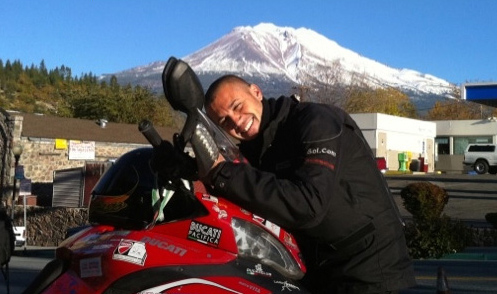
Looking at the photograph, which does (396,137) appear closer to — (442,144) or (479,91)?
(442,144)

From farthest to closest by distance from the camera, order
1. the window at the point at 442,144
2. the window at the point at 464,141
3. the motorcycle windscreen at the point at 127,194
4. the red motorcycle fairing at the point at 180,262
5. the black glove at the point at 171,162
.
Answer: the window at the point at 442,144 → the window at the point at 464,141 → the motorcycle windscreen at the point at 127,194 → the black glove at the point at 171,162 → the red motorcycle fairing at the point at 180,262

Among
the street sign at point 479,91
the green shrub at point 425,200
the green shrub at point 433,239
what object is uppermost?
the street sign at point 479,91

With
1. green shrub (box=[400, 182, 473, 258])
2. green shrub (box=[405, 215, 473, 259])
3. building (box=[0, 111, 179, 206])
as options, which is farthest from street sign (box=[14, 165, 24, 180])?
green shrub (box=[405, 215, 473, 259])

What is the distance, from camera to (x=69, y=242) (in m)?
3.45

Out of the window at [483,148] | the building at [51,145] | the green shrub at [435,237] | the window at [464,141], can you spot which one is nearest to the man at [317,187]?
the green shrub at [435,237]

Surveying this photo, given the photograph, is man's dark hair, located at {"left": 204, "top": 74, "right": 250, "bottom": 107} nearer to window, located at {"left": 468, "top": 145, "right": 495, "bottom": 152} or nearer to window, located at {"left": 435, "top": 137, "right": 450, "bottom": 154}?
window, located at {"left": 468, "top": 145, "right": 495, "bottom": 152}

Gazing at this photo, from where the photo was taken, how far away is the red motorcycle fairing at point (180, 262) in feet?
10.1

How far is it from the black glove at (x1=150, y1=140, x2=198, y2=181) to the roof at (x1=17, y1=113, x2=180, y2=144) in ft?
130

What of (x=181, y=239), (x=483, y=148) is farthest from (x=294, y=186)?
(x=483, y=148)

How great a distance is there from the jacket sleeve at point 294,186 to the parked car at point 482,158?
6067 cm

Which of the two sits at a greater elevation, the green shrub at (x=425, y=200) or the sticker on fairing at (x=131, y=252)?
the sticker on fairing at (x=131, y=252)

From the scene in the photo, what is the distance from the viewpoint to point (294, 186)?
3162 millimetres

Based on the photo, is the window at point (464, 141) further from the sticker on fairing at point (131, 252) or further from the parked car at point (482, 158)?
the sticker on fairing at point (131, 252)

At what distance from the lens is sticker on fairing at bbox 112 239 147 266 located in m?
3.09
